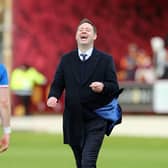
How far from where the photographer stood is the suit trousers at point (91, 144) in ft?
34.4

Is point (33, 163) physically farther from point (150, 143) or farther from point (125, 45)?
point (125, 45)

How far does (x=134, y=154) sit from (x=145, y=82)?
538 inches

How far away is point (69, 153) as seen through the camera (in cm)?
1870

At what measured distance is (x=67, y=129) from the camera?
10812mm

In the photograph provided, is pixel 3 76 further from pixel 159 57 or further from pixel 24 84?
pixel 159 57

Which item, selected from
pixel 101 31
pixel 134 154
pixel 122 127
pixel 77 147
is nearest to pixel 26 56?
pixel 101 31

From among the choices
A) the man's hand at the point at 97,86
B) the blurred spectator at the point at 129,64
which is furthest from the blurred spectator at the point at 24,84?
the man's hand at the point at 97,86

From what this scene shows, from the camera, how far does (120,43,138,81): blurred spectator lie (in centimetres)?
3347

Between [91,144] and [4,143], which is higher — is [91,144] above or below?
below

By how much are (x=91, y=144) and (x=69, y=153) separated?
8142mm

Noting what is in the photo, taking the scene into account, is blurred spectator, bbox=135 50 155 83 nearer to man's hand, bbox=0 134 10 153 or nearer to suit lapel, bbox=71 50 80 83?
suit lapel, bbox=71 50 80 83

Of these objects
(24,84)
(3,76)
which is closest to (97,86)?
(3,76)

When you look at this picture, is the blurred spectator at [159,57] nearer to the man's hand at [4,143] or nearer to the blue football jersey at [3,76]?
the man's hand at [4,143]

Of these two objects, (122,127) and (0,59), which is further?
(0,59)
